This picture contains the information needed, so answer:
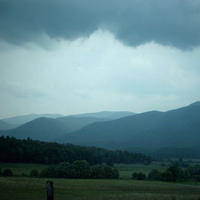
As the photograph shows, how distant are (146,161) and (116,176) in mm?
64424

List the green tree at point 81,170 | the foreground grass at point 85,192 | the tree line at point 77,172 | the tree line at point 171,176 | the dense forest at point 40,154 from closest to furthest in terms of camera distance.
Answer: the foreground grass at point 85,192
the tree line at point 77,172
the green tree at point 81,170
the tree line at point 171,176
the dense forest at point 40,154

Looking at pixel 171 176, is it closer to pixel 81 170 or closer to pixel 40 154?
pixel 81 170

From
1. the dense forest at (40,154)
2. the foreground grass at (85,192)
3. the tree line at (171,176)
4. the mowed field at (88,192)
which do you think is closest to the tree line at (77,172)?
the tree line at (171,176)

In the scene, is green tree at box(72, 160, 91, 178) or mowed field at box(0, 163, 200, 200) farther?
green tree at box(72, 160, 91, 178)

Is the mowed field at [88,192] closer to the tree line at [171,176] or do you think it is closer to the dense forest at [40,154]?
the tree line at [171,176]

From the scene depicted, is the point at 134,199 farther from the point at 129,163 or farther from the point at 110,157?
the point at 129,163

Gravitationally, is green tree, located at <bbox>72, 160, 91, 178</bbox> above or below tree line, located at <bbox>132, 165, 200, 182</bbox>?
above

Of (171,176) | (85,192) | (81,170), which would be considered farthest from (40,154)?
(85,192)

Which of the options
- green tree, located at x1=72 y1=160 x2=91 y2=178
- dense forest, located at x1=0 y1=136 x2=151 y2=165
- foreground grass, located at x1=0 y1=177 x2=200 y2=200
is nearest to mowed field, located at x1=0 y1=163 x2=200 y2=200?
foreground grass, located at x1=0 y1=177 x2=200 y2=200

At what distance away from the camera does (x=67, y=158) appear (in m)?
102

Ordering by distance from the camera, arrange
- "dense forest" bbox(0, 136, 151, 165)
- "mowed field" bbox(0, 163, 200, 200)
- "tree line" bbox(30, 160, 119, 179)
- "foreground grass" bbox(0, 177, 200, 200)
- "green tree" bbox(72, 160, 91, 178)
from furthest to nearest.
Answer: "dense forest" bbox(0, 136, 151, 165) < "green tree" bbox(72, 160, 91, 178) < "tree line" bbox(30, 160, 119, 179) < "mowed field" bbox(0, 163, 200, 200) < "foreground grass" bbox(0, 177, 200, 200)

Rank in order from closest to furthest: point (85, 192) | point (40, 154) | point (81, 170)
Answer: point (85, 192), point (81, 170), point (40, 154)

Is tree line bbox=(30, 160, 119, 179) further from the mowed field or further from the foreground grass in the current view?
the foreground grass

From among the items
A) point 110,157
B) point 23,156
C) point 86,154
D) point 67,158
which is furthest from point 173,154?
point 23,156
